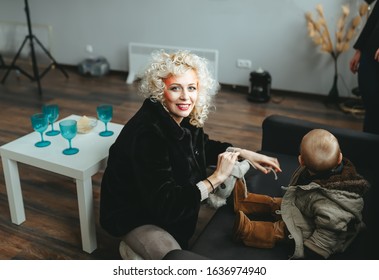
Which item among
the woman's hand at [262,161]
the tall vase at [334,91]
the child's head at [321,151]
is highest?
the child's head at [321,151]

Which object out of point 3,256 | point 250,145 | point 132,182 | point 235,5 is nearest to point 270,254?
point 132,182

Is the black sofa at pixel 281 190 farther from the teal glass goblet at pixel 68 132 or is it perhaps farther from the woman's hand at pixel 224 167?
the teal glass goblet at pixel 68 132

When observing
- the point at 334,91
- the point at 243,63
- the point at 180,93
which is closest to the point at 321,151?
the point at 180,93

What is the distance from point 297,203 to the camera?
1665 millimetres

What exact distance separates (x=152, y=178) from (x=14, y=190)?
104cm

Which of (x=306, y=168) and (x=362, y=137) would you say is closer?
(x=306, y=168)

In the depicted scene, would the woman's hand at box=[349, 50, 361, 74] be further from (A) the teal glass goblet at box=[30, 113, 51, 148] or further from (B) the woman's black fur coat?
(A) the teal glass goblet at box=[30, 113, 51, 148]

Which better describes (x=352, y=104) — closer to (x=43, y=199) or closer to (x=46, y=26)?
(x=43, y=199)

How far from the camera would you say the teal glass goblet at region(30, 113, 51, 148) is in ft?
6.99

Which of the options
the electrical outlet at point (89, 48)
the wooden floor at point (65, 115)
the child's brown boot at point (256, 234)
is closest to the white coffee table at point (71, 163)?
the wooden floor at point (65, 115)

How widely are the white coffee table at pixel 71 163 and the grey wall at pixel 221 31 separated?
2.52 meters

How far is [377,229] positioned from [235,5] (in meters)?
3.19

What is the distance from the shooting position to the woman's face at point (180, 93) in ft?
5.50

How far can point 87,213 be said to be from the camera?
2.02m
